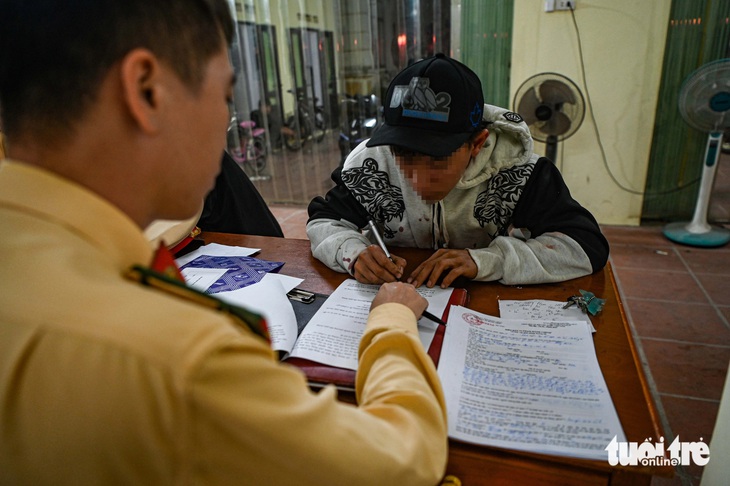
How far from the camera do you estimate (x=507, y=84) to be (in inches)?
133

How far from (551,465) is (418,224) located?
90cm

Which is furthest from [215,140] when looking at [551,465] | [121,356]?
[551,465]

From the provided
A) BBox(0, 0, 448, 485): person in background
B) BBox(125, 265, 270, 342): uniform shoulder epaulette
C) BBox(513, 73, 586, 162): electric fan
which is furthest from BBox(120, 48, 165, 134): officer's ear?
BBox(513, 73, 586, 162): electric fan

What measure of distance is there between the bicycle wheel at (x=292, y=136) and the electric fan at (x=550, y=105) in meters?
1.85

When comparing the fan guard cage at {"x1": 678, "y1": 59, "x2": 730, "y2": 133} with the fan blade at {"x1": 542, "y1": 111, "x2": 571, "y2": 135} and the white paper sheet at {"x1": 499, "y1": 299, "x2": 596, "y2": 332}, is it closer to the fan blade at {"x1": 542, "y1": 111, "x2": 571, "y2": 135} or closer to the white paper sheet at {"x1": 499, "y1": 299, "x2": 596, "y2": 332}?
the fan blade at {"x1": 542, "y1": 111, "x2": 571, "y2": 135}

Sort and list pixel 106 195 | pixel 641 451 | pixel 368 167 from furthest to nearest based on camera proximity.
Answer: pixel 368 167 < pixel 641 451 < pixel 106 195

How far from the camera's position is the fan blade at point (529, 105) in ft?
10.2

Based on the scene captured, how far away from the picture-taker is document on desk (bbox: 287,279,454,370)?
0.84m

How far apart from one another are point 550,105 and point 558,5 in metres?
0.63

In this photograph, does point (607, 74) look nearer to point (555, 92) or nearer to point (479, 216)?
point (555, 92)

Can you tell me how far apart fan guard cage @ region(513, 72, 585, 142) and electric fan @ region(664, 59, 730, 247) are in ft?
2.08

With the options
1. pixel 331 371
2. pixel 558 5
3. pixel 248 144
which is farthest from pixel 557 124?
pixel 331 371

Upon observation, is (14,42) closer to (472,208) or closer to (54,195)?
(54,195)

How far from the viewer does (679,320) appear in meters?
2.29
